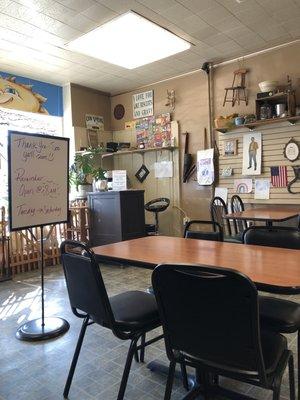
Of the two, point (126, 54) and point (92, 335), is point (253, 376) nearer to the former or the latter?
point (92, 335)

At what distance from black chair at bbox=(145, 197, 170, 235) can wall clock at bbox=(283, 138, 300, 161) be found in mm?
2006

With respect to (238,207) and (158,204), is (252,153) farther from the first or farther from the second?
(158,204)

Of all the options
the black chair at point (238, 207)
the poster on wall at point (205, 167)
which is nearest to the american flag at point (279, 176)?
the black chair at point (238, 207)

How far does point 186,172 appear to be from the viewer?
18.8ft

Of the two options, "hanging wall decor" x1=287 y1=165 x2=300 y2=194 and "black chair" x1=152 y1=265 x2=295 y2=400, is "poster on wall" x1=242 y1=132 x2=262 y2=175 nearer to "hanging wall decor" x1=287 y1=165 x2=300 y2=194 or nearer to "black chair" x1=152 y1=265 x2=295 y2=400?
"hanging wall decor" x1=287 y1=165 x2=300 y2=194

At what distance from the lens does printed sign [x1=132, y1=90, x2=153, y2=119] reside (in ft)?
20.4

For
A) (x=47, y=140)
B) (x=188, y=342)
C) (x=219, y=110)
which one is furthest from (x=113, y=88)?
(x=188, y=342)

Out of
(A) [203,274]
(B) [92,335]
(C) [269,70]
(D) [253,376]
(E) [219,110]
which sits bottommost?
(B) [92,335]

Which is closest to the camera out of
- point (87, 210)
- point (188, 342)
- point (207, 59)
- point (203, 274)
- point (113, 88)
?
point (203, 274)

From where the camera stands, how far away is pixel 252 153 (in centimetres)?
499

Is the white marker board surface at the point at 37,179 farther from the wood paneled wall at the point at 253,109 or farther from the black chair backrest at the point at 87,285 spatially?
the wood paneled wall at the point at 253,109

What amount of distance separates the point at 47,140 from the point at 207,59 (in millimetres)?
3203

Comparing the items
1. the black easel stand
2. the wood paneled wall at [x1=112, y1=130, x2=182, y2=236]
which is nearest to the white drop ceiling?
the wood paneled wall at [x1=112, y1=130, x2=182, y2=236]

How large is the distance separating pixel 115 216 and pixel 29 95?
7.95 ft
